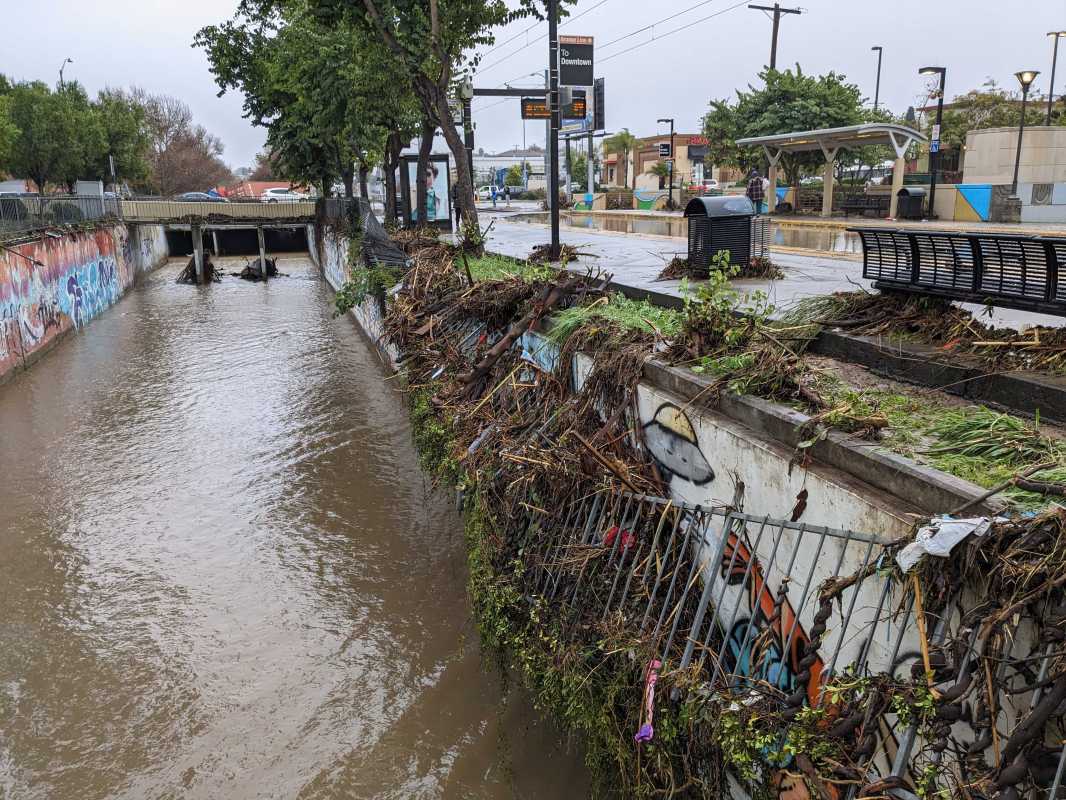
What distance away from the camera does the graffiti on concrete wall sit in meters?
17.4

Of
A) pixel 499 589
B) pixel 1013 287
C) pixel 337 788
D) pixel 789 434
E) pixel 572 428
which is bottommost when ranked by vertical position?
pixel 337 788

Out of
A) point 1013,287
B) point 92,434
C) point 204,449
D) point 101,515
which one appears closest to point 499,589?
point 1013,287

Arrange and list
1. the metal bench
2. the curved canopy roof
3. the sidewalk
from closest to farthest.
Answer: the metal bench
the sidewalk
the curved canopy roof

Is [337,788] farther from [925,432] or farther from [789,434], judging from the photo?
[925,432]

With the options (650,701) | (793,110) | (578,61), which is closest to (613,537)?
(650,701)

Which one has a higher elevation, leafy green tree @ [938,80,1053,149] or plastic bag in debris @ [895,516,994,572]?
leafy green tree @ [938,80,1053,149]

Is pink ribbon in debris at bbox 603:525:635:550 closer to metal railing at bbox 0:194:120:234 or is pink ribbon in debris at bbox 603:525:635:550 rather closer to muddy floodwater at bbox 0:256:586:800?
muddy floodwater at bbox 0:256:586:800

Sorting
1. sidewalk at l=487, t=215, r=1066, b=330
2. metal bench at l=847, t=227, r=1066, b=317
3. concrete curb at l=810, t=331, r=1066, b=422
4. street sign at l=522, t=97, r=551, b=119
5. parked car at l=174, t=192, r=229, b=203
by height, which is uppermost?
street sign at l=522, t=97, r=551, b=119

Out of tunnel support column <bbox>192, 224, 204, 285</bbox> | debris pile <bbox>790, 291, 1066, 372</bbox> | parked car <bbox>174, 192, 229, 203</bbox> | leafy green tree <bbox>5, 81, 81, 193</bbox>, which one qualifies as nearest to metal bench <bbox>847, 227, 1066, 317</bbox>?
debris pile <bbox>790, 291, 1066, 372</bbox>

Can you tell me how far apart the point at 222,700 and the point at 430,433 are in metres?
3.20

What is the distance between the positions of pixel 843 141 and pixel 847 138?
22.7 inches

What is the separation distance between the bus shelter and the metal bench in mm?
17461

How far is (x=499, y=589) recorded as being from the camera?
19.5ft

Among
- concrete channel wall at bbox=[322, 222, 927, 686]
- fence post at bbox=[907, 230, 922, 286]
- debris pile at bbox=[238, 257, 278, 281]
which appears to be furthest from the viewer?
debris pile at bbox=[238, 257, 278, 281]
